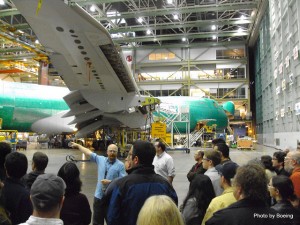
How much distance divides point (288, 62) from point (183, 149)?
9.43 m

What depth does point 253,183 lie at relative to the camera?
2.65 m

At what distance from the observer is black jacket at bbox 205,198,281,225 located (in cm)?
236

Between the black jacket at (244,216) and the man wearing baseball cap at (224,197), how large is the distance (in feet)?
1.98

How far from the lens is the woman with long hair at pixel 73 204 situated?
10.6 ft

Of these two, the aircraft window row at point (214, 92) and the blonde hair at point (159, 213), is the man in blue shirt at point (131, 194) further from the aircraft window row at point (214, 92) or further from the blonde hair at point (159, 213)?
the aircraft window row at point (214, 92)

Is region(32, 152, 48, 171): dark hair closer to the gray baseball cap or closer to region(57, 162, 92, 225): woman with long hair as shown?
region(57, 162, 92, 225): woman with long hair

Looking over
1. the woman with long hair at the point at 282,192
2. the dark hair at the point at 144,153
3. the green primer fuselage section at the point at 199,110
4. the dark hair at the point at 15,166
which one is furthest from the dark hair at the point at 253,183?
the green primer fuselage section at the point at 199,110

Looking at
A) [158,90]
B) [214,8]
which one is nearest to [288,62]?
[214,8]

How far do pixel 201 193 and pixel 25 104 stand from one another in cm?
2159

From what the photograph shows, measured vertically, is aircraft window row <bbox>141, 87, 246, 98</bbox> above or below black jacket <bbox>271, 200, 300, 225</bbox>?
above

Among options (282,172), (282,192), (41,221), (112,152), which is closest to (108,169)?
(112,152)

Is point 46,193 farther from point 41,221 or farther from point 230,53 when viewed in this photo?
point 230,53

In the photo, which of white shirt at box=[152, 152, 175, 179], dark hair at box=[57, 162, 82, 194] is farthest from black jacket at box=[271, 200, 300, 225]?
white shirt at box=[152, 152, 175, 179]

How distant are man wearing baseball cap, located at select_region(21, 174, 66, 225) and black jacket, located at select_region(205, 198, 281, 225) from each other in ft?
3.67
